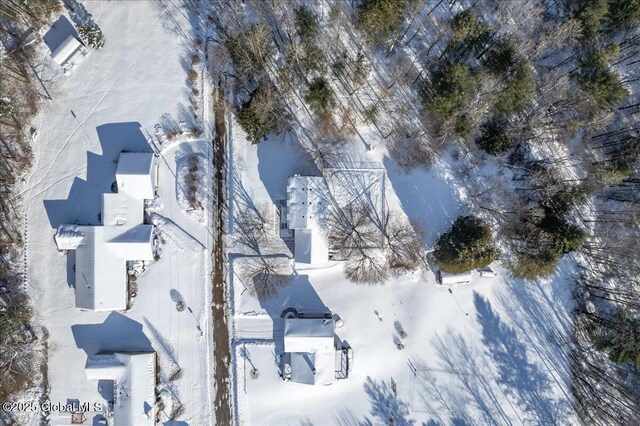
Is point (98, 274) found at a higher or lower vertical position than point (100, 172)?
lower

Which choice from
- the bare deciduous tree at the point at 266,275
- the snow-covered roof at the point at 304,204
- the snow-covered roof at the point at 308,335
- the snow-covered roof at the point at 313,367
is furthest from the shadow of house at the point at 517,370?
the bare deciduous tree at the point at 266,275

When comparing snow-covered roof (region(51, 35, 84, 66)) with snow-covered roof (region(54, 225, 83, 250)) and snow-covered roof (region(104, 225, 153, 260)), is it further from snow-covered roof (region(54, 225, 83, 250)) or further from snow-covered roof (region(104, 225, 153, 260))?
snow-covered roof (region(104, 225, 153, 260))

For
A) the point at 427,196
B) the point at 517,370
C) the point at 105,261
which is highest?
the point at 427,196

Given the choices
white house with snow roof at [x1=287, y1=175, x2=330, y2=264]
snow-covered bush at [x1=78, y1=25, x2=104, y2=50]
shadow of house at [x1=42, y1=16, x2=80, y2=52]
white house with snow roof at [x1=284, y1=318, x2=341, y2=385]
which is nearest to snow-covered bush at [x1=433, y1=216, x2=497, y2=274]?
white house with snow roof at [x1=287, y1=175, x2=330, y2=264]

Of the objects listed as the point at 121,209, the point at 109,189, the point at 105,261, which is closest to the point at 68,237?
the point at 105,261

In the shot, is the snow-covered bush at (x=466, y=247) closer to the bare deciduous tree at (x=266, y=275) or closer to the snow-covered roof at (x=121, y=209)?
the bare deciduous tree at (x=266, y=275)

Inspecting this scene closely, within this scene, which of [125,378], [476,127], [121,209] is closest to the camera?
[125,378]

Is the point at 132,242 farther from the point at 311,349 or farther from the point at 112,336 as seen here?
the point at 311,349
